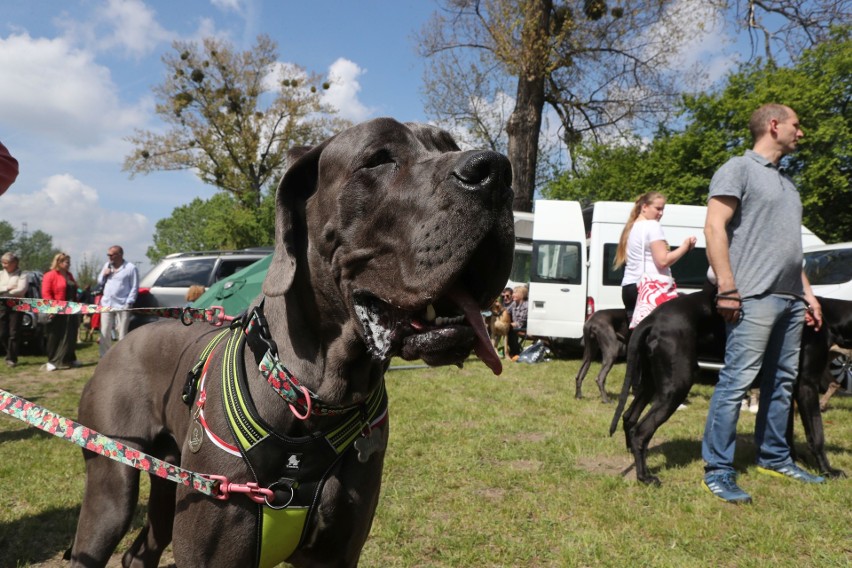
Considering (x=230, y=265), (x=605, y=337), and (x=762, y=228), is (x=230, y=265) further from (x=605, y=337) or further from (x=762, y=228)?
(x=762, y=228)

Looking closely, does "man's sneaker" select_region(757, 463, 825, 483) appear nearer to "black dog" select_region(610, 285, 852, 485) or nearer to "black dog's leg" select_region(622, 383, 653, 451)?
"black dog" select_region(610, 285, 852, 485)

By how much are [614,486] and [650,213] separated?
118 inches

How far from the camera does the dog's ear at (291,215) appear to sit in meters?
1.64

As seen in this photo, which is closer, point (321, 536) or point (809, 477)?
point (321, 536)

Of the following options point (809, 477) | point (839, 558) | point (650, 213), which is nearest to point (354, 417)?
point (839, 558)

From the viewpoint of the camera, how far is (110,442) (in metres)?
1.79

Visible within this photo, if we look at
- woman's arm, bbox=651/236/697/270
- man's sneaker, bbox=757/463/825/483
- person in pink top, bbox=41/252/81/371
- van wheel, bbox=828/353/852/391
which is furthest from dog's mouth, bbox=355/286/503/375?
person in pink top, bbox=41/252/81/371

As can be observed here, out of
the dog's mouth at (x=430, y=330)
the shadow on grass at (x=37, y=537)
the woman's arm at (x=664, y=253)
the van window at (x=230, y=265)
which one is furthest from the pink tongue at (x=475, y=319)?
the van window at (x=230, y=265)

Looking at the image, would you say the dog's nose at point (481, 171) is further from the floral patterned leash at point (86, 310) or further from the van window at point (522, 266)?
the van window at point (522, 266)

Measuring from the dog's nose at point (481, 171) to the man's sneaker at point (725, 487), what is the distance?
3.42 meters

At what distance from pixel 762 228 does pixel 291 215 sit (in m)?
3.26

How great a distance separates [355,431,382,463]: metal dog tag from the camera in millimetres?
1749

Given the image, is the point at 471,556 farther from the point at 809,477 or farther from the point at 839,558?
the point at 809,477

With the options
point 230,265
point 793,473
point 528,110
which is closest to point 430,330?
point 793,473
